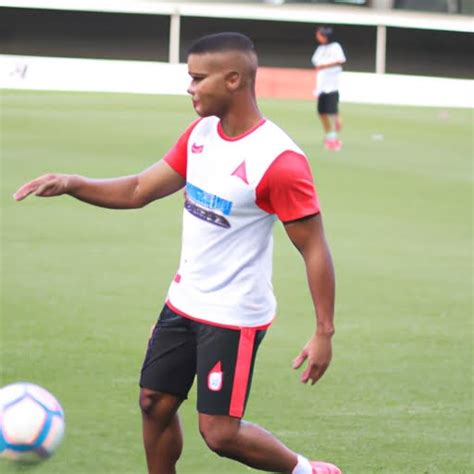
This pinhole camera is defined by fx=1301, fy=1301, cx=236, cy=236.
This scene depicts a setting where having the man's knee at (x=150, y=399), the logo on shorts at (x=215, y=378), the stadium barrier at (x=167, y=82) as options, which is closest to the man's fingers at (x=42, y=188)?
the man's knee at (x=150, y=399)

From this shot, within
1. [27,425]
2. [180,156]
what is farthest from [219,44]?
[27,425]

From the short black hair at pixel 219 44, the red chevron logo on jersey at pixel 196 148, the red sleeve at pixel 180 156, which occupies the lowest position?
the red sleeve at pixel 180 156

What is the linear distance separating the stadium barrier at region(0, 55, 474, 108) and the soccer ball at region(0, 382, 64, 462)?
111 ft

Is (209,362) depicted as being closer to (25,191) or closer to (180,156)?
(180,156)

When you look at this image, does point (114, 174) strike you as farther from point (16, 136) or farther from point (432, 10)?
point (432, 10)

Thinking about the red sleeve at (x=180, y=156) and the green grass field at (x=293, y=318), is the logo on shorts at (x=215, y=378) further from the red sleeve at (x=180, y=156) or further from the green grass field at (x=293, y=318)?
the green grass field at (x=293, y=318)

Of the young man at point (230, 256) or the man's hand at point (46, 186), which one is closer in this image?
the young man at point (230, 256)

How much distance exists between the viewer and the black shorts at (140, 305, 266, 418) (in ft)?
18.5

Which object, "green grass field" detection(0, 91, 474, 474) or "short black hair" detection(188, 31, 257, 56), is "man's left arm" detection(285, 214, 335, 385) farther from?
"green grass field" detection(0, 91, 474, 474)

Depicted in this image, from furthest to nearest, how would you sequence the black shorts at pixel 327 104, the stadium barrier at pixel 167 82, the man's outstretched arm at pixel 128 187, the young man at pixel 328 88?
1. the stadium barrier at pixel 167 82
2. the black shorts at pixel 327 104
3. the young man at pixel 328 88
4. the man's outstretched arm at pixel 128 187

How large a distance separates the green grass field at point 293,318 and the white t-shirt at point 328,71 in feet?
12.9

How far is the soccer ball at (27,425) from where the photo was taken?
5.88 m

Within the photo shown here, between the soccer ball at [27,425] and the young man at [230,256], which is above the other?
the young man at [230,256]

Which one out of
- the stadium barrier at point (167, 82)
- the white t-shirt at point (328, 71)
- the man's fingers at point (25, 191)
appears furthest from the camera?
the stadium barrier at point (167, 82)
